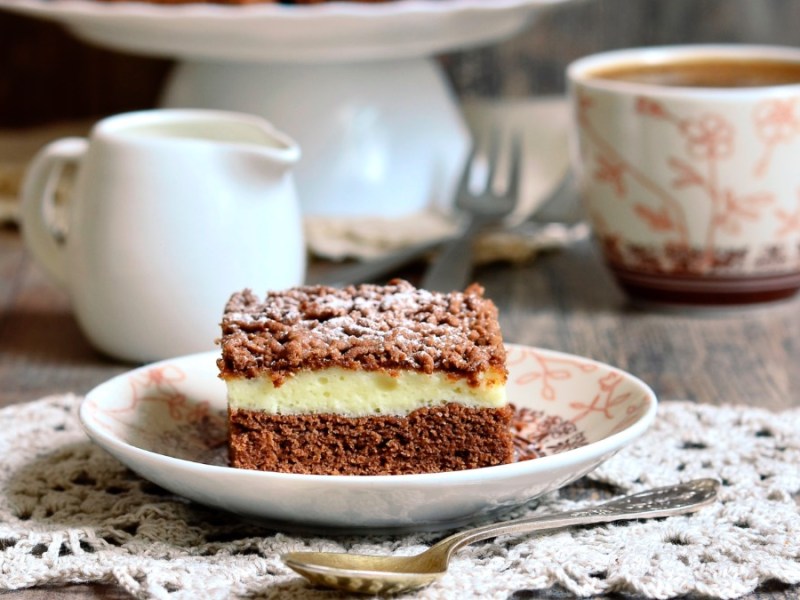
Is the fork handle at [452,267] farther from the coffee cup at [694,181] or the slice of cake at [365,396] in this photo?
the slice of cake at [365,396]

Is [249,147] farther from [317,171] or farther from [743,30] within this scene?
[743,30]

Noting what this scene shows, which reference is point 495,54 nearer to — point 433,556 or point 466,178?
point 466,178

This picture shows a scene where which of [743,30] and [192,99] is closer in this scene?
[192,99]

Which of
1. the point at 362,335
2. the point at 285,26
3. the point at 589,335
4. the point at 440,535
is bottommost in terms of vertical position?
the point at 589,335

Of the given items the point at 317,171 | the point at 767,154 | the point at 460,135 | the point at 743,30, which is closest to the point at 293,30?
the point at 317,171

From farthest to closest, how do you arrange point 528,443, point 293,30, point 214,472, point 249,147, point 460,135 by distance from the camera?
point 460,135 < point 293,30 < point 249,147 < point 528,443 < point 214,472

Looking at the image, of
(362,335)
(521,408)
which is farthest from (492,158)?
(362,335)
